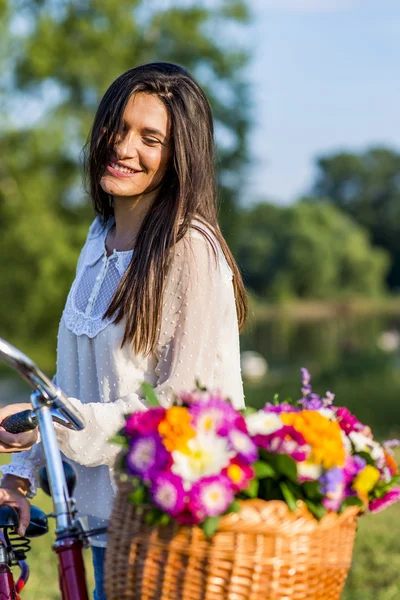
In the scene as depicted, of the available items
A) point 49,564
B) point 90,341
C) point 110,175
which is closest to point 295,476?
point 90,341

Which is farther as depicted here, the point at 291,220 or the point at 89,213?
the point at 291,220

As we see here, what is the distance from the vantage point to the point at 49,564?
18.4ft

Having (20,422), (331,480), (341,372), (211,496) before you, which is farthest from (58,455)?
(341,372)

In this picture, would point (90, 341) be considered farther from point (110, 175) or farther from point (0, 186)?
point (0, 186)

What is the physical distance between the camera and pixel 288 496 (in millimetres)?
1415

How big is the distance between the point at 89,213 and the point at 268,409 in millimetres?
22125

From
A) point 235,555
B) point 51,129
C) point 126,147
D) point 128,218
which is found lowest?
point 235,555

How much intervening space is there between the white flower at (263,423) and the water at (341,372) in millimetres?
1423

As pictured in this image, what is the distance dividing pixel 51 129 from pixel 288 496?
821 inches

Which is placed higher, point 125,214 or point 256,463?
point 125,214

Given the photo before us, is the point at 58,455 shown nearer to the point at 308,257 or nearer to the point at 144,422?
the point at 144,422

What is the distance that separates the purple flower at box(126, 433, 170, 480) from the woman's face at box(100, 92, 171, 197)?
3.06 feet

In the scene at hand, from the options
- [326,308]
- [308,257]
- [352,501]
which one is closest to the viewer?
[352,501]

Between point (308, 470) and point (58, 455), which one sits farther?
point (58, 455)
